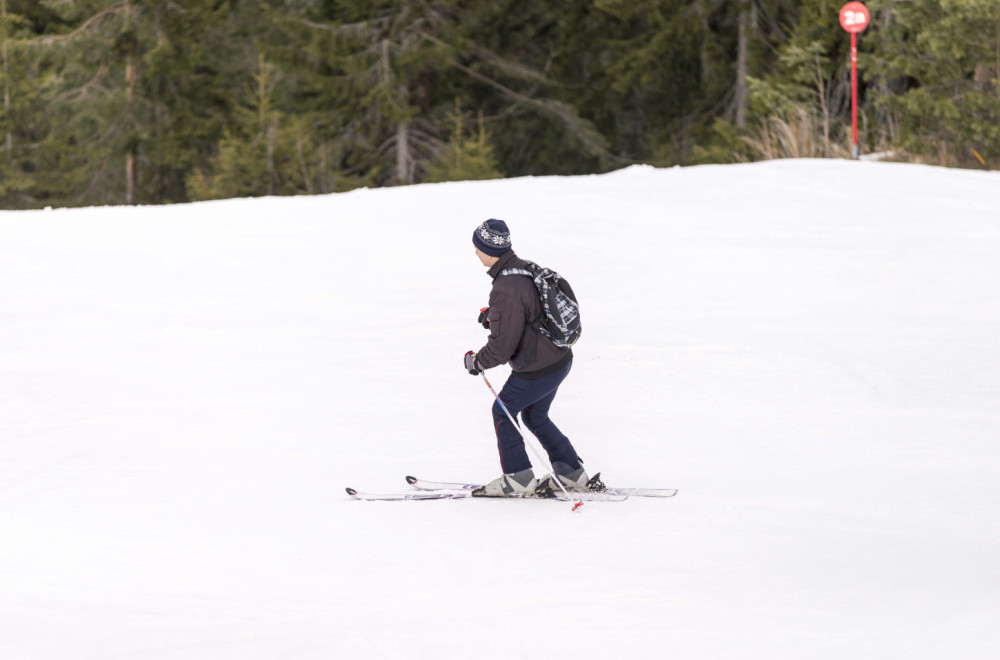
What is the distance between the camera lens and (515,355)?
19.3 feet

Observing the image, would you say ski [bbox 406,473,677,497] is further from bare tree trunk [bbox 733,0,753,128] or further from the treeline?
bare tree trunk [bbox 733,0,753,128]

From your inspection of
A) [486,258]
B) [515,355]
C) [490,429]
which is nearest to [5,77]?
[490,429]

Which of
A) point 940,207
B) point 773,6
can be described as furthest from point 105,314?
point 773,6

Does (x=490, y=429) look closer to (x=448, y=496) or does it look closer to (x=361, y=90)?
(x=448, y=496)

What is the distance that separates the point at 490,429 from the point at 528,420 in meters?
1.70

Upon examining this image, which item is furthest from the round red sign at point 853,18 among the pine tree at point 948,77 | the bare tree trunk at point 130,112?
the bare tree trunk at point 130,112

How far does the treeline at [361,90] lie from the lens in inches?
1084

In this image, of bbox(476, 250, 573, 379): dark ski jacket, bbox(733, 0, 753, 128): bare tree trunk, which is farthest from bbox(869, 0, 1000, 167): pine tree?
bbox(476, 250, 573, 379): dark ski jacket

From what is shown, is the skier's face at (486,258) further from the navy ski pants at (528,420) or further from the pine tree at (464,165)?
the pine tree at (464,165)

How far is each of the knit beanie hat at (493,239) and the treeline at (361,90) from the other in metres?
17.1

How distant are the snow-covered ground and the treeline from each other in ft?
34.1

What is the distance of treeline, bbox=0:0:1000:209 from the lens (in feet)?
90.3

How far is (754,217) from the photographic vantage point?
13883mm

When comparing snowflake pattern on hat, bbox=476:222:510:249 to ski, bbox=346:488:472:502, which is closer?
snowflake pattern on hat, bbox=476:222:510:249
